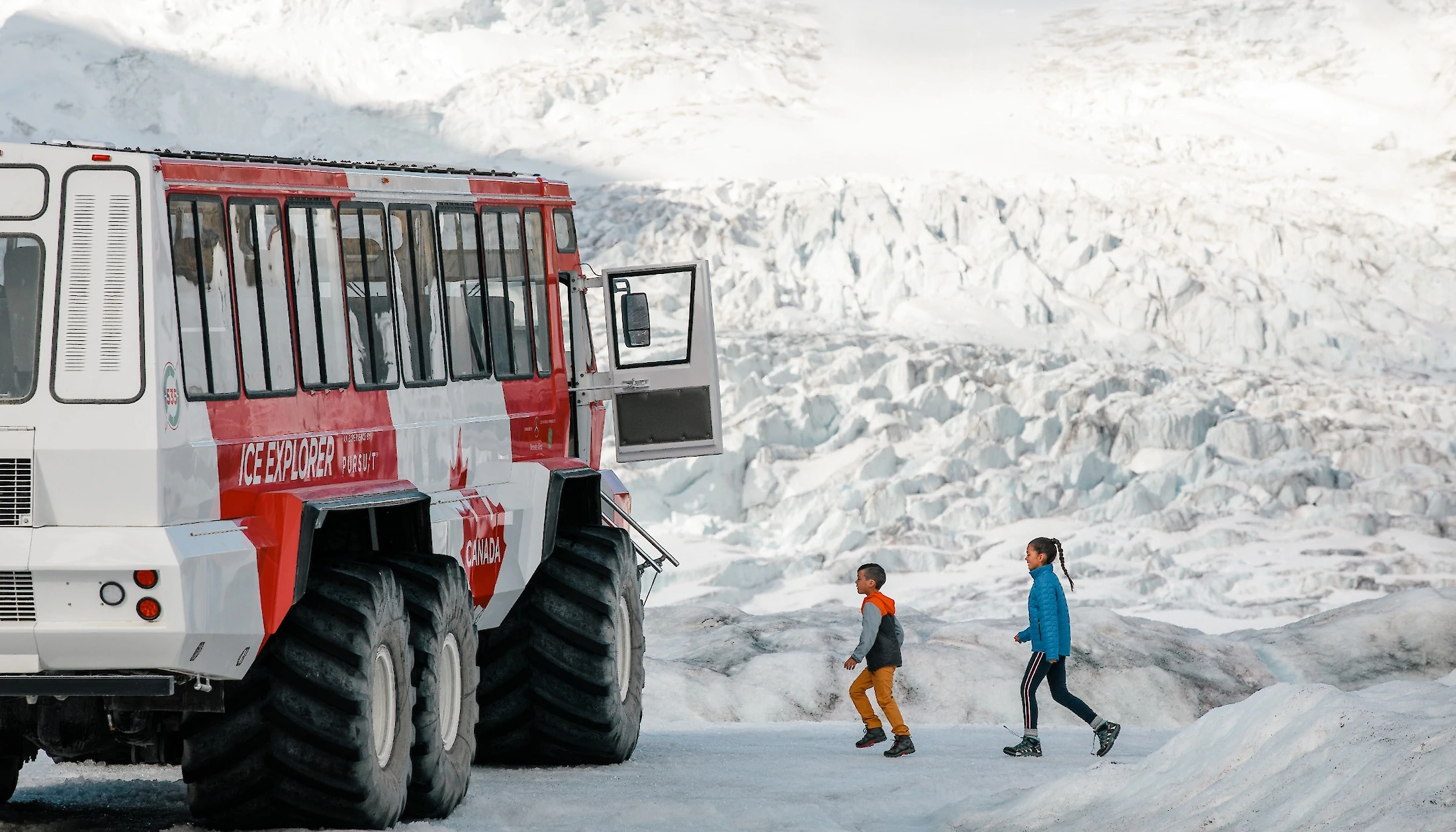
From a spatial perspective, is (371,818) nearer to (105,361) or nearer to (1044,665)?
(105,361)

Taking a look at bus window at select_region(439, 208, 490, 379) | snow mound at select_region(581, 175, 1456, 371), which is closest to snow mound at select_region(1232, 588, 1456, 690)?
bus window at select_region(439, 208, 490, 379)

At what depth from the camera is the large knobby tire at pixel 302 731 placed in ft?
18.7

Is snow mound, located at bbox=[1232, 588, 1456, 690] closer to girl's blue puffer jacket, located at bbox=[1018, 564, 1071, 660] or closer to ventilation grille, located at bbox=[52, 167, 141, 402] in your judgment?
girl's blue puffer jacket, located at bbox=[1018, 564, 1071, 660]

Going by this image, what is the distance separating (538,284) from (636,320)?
1.70 ft

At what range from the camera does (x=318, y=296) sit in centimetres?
621

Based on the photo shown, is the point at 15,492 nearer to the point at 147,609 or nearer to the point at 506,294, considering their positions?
the point at 147,609

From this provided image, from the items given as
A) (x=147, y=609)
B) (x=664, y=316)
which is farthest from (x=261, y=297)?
(x=664, y=316)

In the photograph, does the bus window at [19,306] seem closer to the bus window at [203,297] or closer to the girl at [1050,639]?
the bus window at [203,297]

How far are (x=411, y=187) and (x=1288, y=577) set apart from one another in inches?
780

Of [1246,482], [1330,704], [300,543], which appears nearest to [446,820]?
[300,543]

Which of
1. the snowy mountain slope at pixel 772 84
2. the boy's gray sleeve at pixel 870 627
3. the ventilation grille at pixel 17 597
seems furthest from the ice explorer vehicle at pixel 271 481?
the snowy mountain slope at pixel 772 84

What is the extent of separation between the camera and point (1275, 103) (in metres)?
44.6

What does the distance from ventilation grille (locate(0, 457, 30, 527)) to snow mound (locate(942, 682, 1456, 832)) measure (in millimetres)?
3327

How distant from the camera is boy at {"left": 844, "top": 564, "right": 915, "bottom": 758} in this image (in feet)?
28.9
